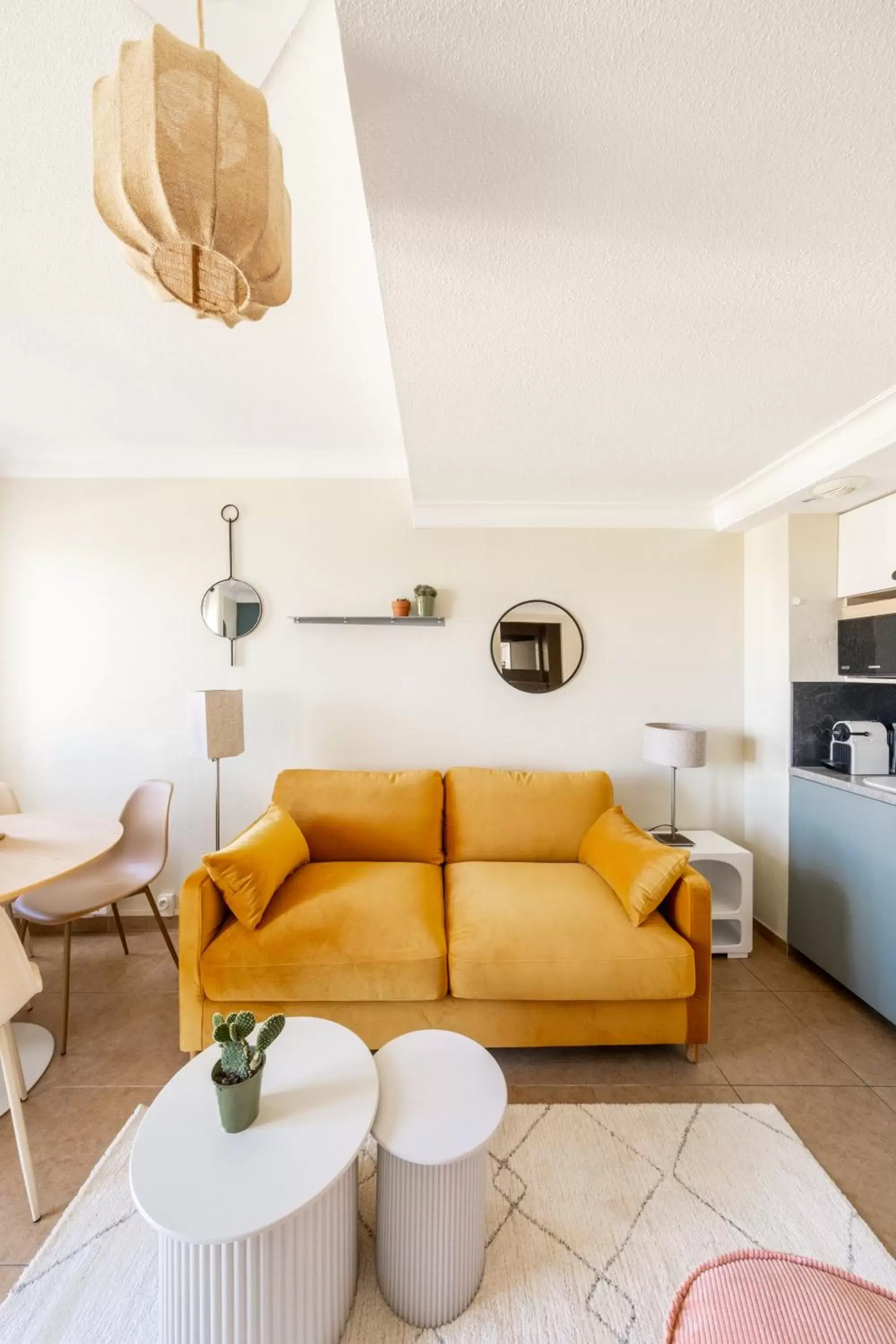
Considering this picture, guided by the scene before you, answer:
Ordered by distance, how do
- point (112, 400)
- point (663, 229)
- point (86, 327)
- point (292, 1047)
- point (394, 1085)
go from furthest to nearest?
1. point (112, 400)
2. point (86, 327)
3. point (292, 1047)
4. point (394, 1085)
5. point (663, 229)

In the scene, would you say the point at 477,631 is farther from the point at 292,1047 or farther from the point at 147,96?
the point at 147,96

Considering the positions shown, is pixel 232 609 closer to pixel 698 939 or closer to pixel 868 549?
pixel 698 939

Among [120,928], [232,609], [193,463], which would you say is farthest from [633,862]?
[193,463]

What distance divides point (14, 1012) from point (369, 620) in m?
2.00

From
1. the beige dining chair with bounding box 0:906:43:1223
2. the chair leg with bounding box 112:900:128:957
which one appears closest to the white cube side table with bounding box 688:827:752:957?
the beige dining chair with bounding box 0:906:43:1223

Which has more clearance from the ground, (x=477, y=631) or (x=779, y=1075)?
(x=477, y=631)

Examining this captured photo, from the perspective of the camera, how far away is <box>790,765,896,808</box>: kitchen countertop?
2.05 m

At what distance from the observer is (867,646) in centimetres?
246

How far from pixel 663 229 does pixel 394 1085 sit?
2.05 m

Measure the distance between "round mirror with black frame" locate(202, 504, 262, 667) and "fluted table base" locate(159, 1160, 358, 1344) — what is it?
236 centimetres

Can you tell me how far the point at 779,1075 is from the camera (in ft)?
5.95

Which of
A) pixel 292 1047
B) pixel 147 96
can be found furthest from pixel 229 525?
pixel 292 1047

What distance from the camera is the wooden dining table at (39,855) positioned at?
1656 mm

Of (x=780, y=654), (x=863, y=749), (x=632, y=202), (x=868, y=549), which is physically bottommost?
(x=863, y=749)
